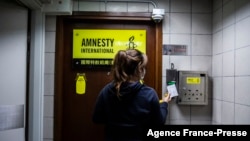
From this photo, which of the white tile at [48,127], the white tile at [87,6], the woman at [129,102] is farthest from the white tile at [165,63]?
the white tile at [48,127]

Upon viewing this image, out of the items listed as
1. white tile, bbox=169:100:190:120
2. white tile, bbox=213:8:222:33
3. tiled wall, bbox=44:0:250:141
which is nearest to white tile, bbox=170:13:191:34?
tiled wall, bbox=44:0:250:141

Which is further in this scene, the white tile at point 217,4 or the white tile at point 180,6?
the white tile at point 180,6

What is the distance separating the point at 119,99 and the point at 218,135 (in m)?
0.67

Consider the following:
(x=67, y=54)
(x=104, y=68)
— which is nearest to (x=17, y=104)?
(x=67, y=54)

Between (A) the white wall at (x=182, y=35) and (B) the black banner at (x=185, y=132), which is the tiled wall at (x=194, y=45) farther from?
(B) the black banner at (x=185, y=132)

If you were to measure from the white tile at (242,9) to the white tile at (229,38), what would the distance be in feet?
0.41

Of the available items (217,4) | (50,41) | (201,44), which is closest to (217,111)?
(201,44)

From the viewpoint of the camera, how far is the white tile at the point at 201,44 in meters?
2.48

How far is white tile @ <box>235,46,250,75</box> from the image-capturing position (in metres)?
1.80

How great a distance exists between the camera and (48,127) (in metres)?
2.38

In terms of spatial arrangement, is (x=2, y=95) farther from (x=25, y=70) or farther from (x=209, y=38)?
(x=209, y=38)

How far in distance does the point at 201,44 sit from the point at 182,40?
21 centimetres

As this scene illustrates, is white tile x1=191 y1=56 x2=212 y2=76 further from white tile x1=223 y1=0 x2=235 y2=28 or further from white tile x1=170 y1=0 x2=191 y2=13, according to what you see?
white tile x1=170 y1=0 x2=191 y2=13

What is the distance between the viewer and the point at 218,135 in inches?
58.0
